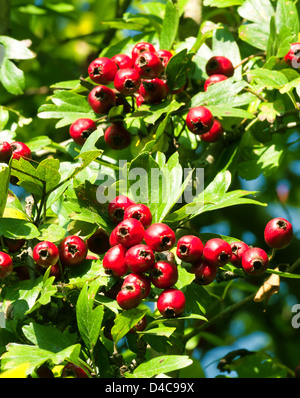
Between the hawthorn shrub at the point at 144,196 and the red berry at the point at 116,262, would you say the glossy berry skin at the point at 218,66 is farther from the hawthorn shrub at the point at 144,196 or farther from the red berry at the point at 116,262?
the red berry at the point at 116,262

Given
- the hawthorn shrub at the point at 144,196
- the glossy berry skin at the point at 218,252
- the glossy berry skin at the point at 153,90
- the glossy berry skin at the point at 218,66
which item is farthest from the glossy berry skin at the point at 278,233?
the glossy berry skin at the point at 218,66

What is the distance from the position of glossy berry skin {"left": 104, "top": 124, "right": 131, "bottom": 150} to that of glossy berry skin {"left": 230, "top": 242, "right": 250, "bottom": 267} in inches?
20.7

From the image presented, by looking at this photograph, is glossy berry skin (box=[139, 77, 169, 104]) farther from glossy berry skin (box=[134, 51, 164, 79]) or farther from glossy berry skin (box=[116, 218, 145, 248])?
glossy berry skin (box=[116, 218, 145, 248])

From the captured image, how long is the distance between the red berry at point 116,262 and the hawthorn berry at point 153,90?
→ 52 cm

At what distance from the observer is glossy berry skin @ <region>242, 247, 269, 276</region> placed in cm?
147

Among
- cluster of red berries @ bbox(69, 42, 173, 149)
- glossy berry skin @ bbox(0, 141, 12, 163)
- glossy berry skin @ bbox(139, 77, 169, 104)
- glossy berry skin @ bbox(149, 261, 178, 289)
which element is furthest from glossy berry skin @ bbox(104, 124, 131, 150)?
glossy berry skin @ bbox(149, 261, 178, 289)

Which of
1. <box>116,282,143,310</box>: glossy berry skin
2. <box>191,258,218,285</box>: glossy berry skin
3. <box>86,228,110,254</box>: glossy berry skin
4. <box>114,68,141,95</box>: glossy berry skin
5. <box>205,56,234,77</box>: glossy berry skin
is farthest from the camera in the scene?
<box>205,56,234,77</box>: glossy berry skin

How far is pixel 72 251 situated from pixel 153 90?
546mm

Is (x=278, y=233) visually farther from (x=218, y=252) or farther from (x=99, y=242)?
(x=99, y=242)

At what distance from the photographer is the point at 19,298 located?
4.76ft

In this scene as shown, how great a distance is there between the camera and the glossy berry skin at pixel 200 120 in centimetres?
176
